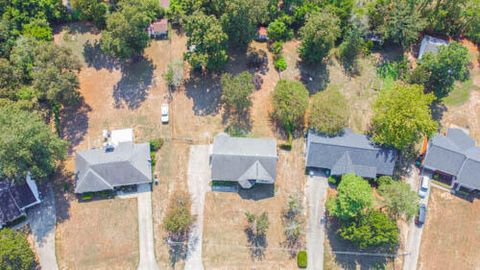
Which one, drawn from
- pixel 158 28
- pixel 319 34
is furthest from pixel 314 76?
pixel 158 28

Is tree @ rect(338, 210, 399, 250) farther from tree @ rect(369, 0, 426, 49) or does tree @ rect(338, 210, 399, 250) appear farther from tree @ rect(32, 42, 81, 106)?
tree @ rect(32, 42, 81, 106)

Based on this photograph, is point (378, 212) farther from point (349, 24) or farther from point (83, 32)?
point (83, 32)

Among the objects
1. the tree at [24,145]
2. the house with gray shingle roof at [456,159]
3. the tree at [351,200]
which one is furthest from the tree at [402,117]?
the tree at [24,145]

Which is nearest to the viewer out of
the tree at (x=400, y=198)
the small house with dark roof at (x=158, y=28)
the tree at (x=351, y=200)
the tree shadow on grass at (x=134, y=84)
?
the tree at (x=351, y=200)

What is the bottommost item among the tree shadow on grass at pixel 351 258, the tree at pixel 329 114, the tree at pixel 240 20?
the tree shadow on grass at pixel 351 258

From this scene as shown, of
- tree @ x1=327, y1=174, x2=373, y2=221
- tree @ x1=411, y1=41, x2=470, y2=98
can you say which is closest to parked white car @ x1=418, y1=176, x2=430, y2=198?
tree @ x1=327, y1=174, x2=373, y2=221

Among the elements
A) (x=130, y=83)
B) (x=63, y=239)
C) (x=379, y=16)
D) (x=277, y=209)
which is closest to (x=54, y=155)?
(x=63, y=239)

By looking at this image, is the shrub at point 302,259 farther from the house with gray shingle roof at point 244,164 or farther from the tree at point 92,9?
the tree at point 92,9
